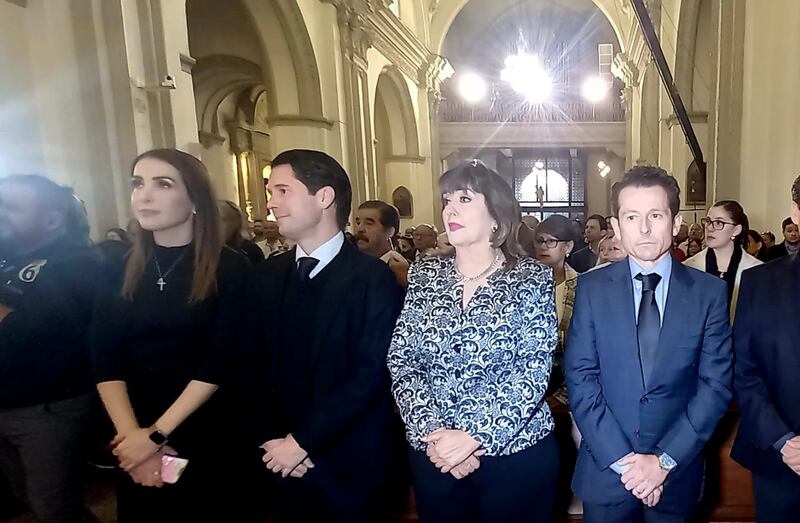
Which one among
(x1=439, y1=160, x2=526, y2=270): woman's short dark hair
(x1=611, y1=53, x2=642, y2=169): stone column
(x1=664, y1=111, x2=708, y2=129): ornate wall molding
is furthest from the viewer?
(x1=611, y1=53, x2=642, y2=169): stone column

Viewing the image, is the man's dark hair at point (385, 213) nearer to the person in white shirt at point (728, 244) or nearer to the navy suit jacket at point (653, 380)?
the person in white shirt at point (728, 244)

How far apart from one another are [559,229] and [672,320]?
121 centimetres

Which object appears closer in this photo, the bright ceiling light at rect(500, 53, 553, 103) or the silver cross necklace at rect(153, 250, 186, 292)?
the silver cross necklace at rect(153, 250, 186, 292)

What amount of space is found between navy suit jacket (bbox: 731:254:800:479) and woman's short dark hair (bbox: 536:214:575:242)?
108cm

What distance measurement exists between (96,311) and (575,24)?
2126cm

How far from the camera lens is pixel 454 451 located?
1619mm

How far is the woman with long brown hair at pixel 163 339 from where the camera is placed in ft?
5.71

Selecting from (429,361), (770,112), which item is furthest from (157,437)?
(770,112)

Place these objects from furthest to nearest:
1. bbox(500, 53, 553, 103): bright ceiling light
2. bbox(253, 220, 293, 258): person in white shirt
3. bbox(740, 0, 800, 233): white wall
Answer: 1. bbox(500, 53, 553, 103): bright ceiling light
2. bbox(253, 220, 293, 258): person in white shirt
3. bbox(740, 0, 800, 233): white wall

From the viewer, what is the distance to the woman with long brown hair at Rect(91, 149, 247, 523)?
1.74m

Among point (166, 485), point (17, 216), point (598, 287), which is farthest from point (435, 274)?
point (17, 216)

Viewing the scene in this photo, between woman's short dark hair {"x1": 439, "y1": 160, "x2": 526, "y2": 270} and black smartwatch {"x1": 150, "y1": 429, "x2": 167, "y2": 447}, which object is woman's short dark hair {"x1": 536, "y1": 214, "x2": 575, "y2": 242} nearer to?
woman's short dark hair {"x1": 439, "y1": 160, "x2": 526, "y2": 270}

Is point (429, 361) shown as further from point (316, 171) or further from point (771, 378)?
point (771, 378)

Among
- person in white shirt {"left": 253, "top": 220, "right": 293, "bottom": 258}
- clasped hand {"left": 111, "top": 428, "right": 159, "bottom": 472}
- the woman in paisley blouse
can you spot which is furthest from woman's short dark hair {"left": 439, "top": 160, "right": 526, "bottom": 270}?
person in white shirt {"left": 253, "top": 220, "right": 293, "bottom": 258}
